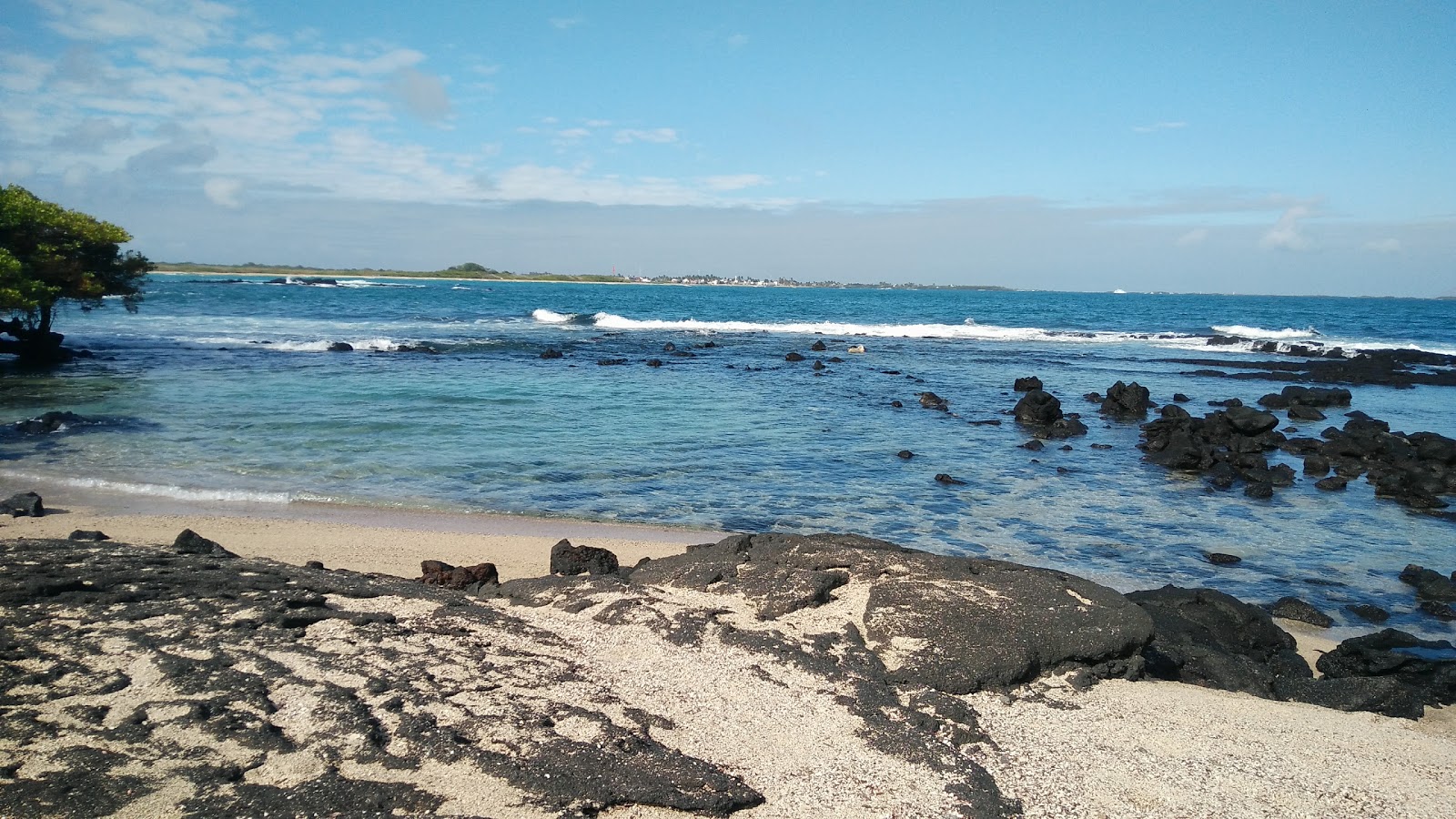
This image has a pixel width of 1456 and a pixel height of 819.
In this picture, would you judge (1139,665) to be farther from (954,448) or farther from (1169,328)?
(1169,328)

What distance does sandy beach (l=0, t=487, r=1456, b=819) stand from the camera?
3891mm

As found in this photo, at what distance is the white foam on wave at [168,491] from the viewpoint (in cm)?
1055

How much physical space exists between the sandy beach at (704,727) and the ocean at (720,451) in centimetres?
408

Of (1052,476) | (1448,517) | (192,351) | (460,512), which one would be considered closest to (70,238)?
(192,351)

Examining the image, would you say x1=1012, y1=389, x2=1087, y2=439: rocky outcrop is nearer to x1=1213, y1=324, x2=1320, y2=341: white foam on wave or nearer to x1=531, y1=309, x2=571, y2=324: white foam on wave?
x1=531, y1=309, x2=571, y2=324: white foam on wave

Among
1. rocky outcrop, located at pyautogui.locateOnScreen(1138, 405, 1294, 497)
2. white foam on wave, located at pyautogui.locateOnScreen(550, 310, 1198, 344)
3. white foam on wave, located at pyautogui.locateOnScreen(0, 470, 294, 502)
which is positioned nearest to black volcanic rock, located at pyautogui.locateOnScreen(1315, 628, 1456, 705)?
rocky outcrop, located at pyautogui.locateOnScreen(1138, 405, 1294, 497)

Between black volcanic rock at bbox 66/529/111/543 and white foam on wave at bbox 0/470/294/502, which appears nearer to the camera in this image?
black volcanic rock at bbox 66/529/111/543

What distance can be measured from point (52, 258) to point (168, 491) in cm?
1659

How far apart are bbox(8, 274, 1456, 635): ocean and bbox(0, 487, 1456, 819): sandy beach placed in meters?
4.08

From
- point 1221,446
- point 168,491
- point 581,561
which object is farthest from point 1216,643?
point 1221,446

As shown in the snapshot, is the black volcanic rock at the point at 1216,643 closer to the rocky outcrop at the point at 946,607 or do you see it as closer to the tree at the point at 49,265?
the rocky outcrop at the point at 946,607

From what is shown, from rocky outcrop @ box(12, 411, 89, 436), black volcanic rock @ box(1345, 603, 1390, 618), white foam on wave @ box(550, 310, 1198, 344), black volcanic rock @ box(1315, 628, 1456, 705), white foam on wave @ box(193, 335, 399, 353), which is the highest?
white foam on wave @ box(550, 310, 1198, 344)

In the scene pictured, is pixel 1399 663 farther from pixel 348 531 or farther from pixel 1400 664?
pixel 348 531

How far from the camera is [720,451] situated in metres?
15.1
